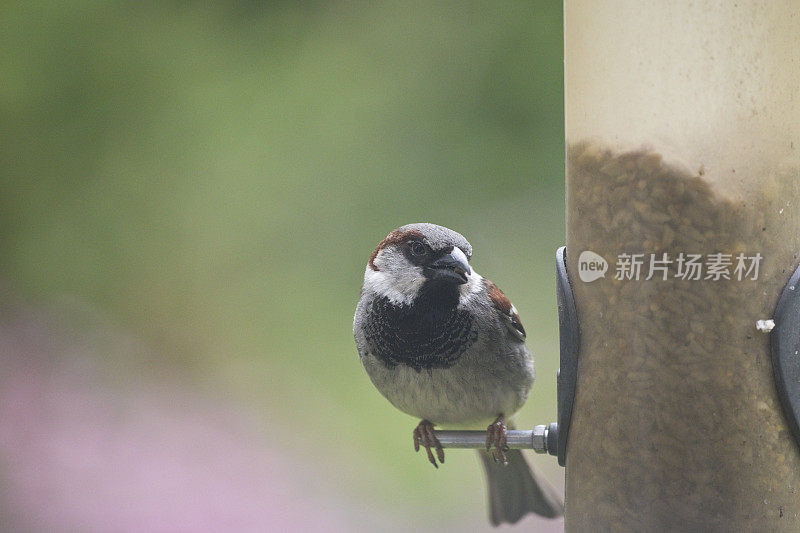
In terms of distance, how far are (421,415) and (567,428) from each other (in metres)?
0.67

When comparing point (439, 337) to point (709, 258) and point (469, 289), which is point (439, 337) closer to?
point (469, 289)

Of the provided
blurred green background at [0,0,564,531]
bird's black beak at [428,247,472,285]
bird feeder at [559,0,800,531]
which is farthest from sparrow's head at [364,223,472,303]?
blurred green background at [0,0,564,531]

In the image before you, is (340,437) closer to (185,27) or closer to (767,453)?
(185,27)

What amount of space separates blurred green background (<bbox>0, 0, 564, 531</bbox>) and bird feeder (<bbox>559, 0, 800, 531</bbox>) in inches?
71.0

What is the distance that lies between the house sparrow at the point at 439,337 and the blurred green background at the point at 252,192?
109 cm

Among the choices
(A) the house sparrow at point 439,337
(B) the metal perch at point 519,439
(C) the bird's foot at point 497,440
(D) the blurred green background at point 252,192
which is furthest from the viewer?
(D) the blurred green background at point 252,192

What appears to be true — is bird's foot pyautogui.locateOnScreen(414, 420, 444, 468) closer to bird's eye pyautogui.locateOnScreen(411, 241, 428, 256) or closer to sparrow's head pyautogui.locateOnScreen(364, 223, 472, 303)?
sparrow's head pyautogui.locateOnScreen(364, 223, 472, 303)

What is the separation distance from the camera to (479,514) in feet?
11.7

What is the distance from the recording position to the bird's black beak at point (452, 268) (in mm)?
2318

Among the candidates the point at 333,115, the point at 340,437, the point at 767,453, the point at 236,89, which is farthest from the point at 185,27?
the point at 767,453

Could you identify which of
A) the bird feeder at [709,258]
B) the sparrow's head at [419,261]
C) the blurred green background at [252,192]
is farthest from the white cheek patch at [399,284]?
the blurred green background at [252,192]

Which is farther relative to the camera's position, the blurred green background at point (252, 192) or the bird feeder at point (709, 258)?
the blurred green background at point (252, 192)

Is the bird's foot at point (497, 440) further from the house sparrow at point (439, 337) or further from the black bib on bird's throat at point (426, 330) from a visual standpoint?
the black bib on bird's throat at point (426, 330)

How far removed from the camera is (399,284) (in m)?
2.45
